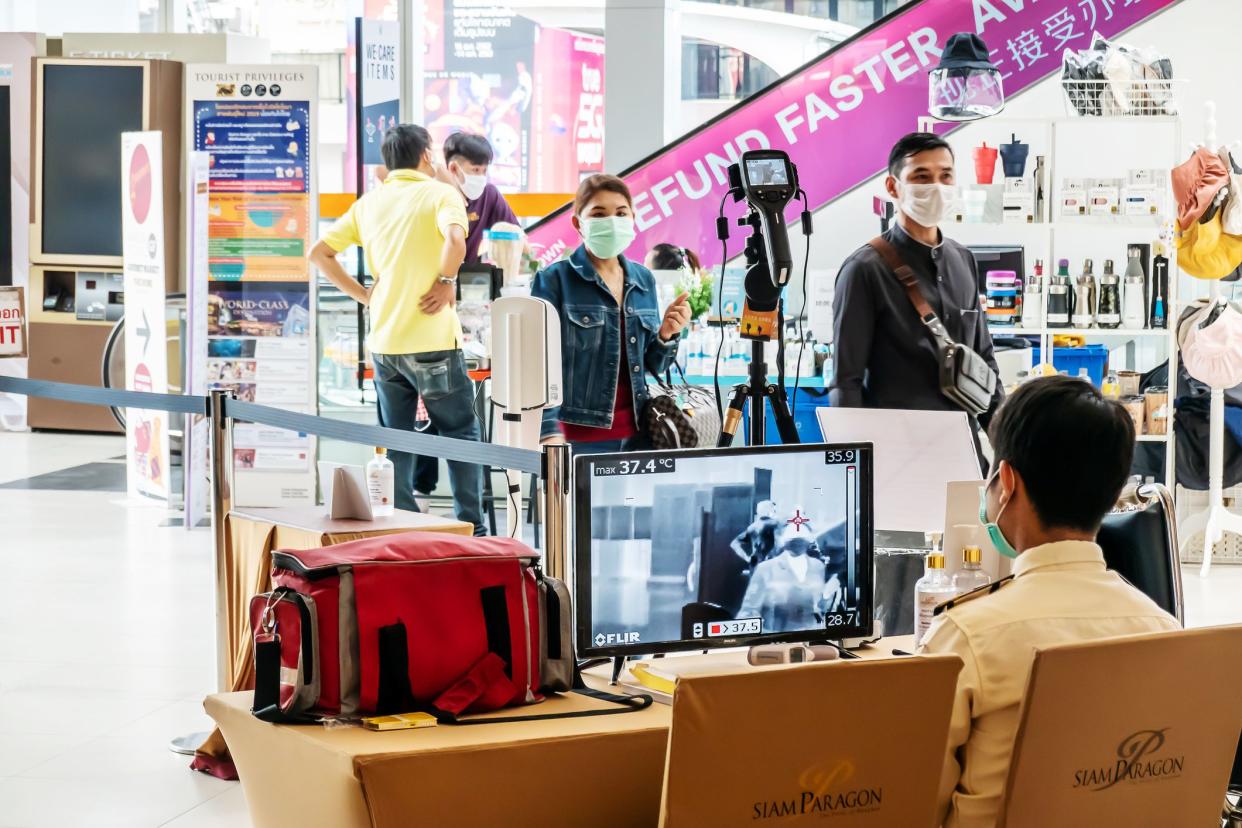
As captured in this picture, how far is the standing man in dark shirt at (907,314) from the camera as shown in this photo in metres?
3.81

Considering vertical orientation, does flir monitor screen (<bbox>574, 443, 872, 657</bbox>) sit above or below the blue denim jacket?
below

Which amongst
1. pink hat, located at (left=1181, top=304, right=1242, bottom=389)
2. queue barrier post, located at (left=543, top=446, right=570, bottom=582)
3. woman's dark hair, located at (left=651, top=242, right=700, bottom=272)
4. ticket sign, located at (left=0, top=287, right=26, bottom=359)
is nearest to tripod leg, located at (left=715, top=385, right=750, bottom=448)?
queue barrier post, located at (left=543, top=446, right=570, bottom=582)

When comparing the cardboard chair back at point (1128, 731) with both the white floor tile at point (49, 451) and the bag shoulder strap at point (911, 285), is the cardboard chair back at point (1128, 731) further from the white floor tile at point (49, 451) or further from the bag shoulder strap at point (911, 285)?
the white floor tile at point (49, 451)

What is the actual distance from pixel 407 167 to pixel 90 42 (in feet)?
15.0

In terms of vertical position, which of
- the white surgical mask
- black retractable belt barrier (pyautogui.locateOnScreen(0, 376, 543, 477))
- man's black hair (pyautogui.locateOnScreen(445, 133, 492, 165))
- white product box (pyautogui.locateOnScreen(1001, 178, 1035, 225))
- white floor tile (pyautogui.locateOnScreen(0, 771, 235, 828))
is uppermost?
man's black hair (pyautogui.locateOnScreen(445, 133, 492, 165))

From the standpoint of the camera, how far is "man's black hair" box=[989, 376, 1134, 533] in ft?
6.43

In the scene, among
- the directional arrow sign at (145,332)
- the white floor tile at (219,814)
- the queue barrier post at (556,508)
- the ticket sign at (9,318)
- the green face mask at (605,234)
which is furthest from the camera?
the directional arrow sign at (145,332)

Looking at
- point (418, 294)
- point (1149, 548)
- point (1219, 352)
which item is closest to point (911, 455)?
point (1149, 548)

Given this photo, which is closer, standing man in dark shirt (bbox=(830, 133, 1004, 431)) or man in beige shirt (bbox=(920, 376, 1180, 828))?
man in beige shirt (bbox=(920, 376, 1180, 828))

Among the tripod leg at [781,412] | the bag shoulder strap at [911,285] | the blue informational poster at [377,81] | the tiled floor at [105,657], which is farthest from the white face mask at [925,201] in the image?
the blue informational poster at [377,81]

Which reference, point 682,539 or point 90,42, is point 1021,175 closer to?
point 682,539

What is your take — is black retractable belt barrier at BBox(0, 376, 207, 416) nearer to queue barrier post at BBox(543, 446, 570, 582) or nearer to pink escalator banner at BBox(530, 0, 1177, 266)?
queue barrier post at BBox(543, 446, 570, 582)

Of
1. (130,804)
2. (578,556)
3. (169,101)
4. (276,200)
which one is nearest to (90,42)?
(169,101)

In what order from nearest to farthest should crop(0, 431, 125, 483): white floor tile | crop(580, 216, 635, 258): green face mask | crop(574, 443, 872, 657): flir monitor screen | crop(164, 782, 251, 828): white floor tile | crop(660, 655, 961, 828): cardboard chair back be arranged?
crop(660, 655, 961, 828): cardboard chair back → crop(574, 443, 872, 657): flir monitor screen → crop(164, 782, 251, 828): white floor tile → crop(580, 216, 635, 258): green face mask → crop(0, 431, 125, 483): white floor tile
